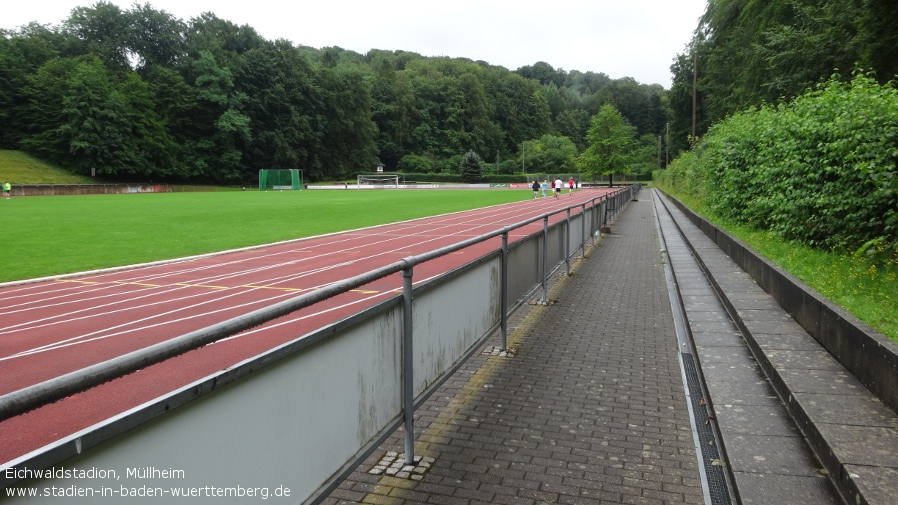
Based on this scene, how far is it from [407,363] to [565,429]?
1.49 meters

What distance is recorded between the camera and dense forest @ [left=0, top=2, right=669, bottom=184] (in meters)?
70.8

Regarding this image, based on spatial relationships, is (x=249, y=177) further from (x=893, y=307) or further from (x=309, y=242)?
(x=893, y=307)

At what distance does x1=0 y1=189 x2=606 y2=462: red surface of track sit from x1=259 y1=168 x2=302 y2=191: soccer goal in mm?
66207

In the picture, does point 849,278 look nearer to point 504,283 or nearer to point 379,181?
point 504,283

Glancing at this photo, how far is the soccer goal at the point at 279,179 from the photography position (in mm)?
78938

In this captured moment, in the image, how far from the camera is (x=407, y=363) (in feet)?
12.4

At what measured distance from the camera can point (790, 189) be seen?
906 centimetres

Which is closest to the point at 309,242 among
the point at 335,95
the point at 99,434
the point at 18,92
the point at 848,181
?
the point at 848,181

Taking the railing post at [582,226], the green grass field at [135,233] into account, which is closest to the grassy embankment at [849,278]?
the railing post at [582,226]

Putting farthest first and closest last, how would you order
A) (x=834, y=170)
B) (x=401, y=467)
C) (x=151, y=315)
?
(x=151, y=315), (x=834, y=170), (x=401, y=467)

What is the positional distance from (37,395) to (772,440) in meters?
4.12

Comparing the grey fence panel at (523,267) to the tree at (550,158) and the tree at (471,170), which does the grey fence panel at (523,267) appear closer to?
the tree at (471,170)

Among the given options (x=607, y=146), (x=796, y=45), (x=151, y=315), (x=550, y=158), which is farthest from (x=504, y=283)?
(x=550, y=158)

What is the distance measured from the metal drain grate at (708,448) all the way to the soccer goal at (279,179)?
76.8 meters
